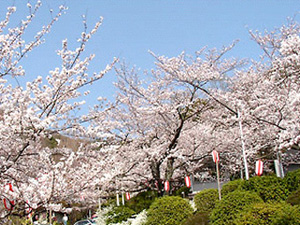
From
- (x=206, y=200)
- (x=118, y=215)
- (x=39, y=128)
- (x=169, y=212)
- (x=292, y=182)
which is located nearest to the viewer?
(x=39, y=128)

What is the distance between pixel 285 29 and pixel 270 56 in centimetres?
153

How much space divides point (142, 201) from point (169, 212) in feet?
24.3

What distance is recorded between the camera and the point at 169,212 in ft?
25.2

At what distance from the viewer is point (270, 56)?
14930mm

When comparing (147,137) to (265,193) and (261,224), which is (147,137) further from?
(261,224)

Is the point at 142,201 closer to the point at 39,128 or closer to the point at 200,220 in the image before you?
the point at 200,220

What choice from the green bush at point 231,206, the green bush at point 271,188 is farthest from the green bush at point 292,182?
the green bush at point 231,206

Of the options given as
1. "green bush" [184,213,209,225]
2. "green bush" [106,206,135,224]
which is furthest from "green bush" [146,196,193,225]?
"green bush" [106,206,135,224]

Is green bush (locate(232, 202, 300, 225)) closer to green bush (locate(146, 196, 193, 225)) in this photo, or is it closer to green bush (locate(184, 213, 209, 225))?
green bush (locate(184, 213, 209, 225))

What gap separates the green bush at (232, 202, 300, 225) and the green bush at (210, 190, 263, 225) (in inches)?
16.4

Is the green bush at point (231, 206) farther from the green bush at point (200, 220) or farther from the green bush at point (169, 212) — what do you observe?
the green bush at point (169, 212)

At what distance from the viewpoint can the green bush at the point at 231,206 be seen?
17.4 ft

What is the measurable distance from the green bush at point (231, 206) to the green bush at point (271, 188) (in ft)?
3.48

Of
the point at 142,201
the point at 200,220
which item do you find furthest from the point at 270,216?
the point at 142,201
